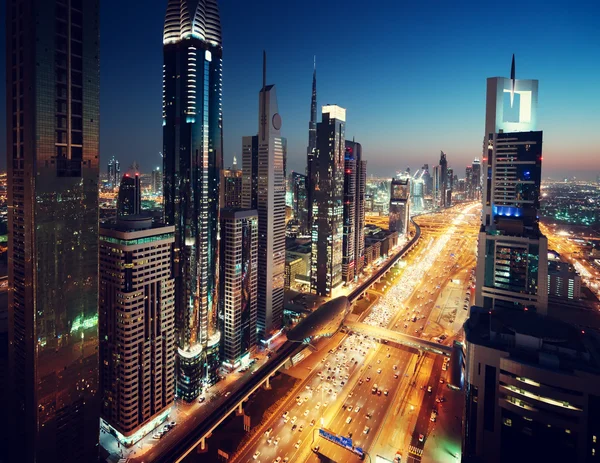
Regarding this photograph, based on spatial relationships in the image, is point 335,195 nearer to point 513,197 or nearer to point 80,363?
point 513,197

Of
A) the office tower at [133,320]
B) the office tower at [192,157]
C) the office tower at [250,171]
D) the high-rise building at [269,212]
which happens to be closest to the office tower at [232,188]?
the office tower at [250,171]

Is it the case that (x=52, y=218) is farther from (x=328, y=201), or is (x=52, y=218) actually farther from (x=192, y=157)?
(x=328, y=201)

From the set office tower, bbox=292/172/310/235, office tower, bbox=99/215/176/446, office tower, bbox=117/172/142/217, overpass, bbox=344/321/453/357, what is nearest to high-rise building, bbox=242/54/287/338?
overpass, bbox=344/321/453/357

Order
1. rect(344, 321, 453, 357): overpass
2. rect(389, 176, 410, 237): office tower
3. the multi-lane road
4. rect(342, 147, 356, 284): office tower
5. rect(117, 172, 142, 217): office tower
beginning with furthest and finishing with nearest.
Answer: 1. rect(389, 176, 410, 237): office tower
2. rect(342, 147, 356, 284): office tower
3. rect(117, 172, 142, 217): office tower
4. rect(344, 321, 453, 357): overpass
5. the multi-lane road

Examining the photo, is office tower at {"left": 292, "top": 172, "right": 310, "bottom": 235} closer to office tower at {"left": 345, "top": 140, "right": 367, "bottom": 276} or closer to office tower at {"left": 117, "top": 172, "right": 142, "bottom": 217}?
office tower at {"left": 345, "top": 140, "right": 367, "bottom": 276}

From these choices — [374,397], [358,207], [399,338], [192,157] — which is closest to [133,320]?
[192,157]

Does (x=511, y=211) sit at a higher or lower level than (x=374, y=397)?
higher

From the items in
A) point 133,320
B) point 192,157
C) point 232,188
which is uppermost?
point 192,157
